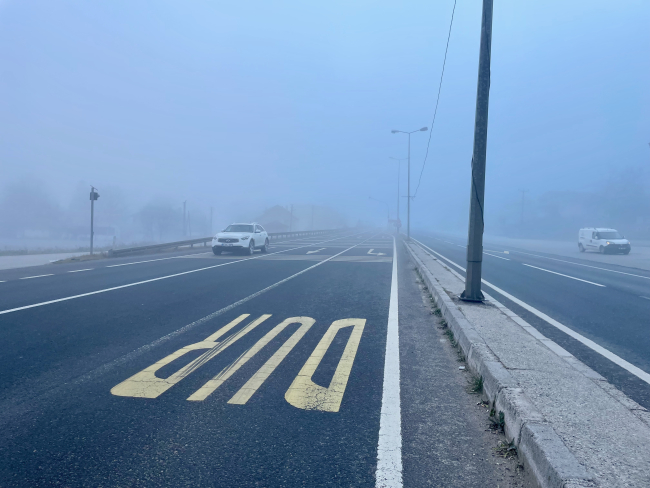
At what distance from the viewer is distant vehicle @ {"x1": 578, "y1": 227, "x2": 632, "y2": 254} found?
29.1m

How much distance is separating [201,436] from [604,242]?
32.3m

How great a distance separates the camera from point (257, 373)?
16.7 ft

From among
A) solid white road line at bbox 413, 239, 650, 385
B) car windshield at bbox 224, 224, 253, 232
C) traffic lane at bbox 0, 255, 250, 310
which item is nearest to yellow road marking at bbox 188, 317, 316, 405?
solid white road line at bbox 413, 239, 650, 385

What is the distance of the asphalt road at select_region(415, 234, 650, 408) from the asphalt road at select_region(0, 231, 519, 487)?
1.87 metres

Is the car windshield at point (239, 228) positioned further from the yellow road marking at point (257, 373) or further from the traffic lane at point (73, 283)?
the yellow road marking at point (257, 373)

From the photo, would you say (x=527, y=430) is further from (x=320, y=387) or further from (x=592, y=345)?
(x=592, y=345)

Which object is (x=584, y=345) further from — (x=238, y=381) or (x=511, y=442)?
(x=238, y=381)

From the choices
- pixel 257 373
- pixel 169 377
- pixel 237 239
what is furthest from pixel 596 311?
pixel 237 239

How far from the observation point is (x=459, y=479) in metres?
3.04

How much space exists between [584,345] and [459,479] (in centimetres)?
452

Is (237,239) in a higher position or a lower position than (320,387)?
higher

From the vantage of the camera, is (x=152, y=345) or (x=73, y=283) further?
(x=73, y=283)

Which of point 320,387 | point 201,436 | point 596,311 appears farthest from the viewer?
point 596,311

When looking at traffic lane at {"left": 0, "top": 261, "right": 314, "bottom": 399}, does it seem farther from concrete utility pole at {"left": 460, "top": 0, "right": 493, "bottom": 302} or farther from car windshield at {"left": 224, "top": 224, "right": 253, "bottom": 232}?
car windshield at {"left": 224, "top": 224, "right": 253, "bottom": 232}
